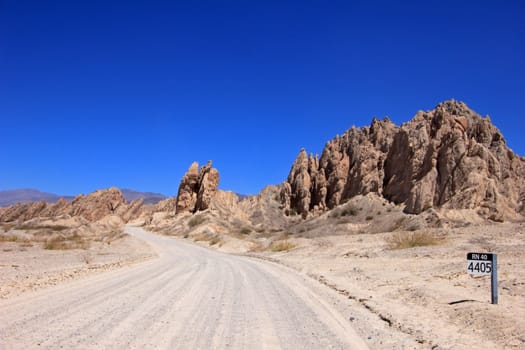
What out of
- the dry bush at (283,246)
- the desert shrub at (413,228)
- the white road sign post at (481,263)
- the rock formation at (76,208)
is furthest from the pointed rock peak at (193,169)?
the white road sign post at (481,263)

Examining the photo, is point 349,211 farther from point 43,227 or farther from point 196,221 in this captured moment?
point 43,227

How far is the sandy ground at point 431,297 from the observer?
7473 millimetres

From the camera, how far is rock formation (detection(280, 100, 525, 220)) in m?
47.7

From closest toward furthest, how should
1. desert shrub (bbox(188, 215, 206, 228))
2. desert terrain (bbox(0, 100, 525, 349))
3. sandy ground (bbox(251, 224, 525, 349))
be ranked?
desert terrain (bbox(0, 100, 525, 349))
sandy ground (bbox(251, 224, 525, 349))
desert shrub (bbox(188, 215, 206, 228))

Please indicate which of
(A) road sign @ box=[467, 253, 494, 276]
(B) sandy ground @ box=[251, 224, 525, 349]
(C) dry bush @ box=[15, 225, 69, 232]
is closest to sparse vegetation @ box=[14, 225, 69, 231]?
(C) dry bush @ box=[15, 225, 69, 232]

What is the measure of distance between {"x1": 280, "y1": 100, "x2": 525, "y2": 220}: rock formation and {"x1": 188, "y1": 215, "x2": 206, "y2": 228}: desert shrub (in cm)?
1891

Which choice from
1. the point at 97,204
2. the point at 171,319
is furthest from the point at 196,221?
the point at 171,319

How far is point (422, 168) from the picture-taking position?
56.5 m

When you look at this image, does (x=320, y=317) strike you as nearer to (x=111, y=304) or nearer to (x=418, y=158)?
(x=111, y=304)

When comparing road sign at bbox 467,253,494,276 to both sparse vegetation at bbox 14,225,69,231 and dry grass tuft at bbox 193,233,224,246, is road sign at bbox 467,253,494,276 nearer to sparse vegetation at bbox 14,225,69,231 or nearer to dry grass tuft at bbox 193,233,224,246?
dry grass tuft at bbox 193,233,224,246

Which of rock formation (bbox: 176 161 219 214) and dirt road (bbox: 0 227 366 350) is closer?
dirt road (bbox: 0 227 366 350)

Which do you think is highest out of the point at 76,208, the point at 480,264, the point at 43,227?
the point at 76,208

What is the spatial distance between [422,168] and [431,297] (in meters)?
48.6

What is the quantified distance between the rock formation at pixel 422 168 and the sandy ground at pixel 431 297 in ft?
84.3
